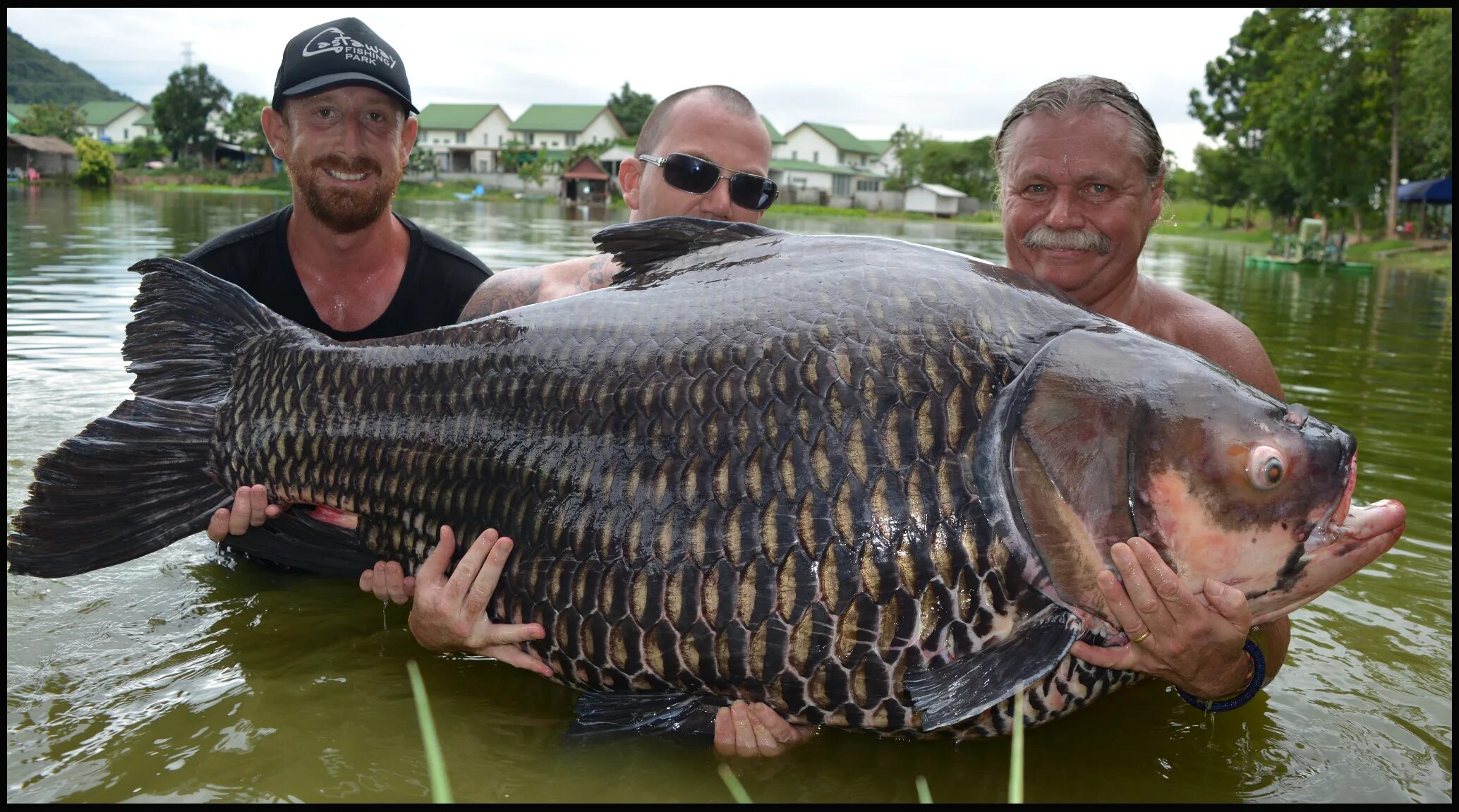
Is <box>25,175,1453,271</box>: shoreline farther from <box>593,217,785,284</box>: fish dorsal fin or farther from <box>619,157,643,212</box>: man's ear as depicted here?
<box>593,217,785,284</box>: fish dorsal fin

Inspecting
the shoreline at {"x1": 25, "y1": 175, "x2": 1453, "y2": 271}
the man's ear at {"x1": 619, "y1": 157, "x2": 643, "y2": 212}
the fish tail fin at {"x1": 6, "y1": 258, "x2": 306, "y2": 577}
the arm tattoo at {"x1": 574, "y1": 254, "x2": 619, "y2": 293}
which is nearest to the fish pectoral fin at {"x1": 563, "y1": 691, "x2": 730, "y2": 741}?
the fish tail fin at {"x1": 6, "y1": 258, "x2": 306, "y2": 577}

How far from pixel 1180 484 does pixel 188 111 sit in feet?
284

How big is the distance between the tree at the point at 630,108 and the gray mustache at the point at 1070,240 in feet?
297

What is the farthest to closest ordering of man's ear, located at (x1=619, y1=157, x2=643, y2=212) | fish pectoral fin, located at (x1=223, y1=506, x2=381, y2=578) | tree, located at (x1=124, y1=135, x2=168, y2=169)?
tree, located at (x1=124, y1=135, x2=168, y2=169), man's ear, located at (x1=619, y1=157, x2=643, y2=212), fish pectoral fin, located at (x1=223, y1=506, x2=381, y2=578)

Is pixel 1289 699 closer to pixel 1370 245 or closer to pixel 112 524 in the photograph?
pixel 112 524

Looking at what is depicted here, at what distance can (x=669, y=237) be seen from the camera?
3164 millimetres

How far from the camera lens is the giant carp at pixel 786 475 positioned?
2.34 m

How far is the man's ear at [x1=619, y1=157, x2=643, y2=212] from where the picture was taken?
5176mm

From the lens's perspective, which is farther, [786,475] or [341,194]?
[341,194]

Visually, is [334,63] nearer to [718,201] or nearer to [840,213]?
[718,201]

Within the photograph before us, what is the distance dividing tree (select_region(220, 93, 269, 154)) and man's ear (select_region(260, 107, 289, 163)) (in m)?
72.3

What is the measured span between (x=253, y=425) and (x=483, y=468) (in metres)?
0.86

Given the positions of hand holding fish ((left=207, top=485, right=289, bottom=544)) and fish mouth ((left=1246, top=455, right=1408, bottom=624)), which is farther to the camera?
hand holding fish ((left=207, top=485, right=289, bottom=544))

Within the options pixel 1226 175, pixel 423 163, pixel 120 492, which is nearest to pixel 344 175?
pixel 120 492
